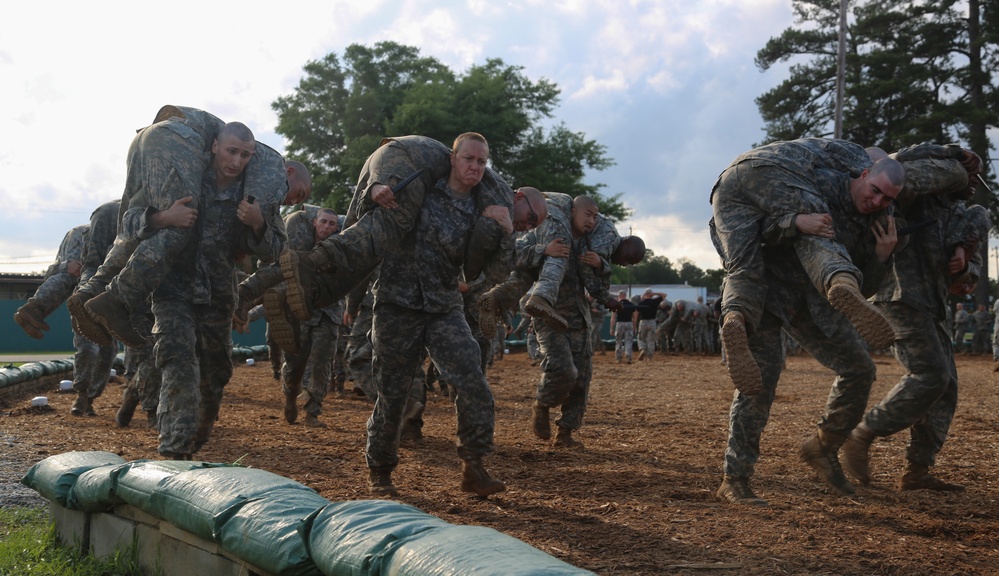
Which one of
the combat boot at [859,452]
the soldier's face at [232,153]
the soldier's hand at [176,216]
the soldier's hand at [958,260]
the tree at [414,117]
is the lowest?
the combat boot at [859,452]

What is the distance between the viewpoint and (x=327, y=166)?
44.2 metres

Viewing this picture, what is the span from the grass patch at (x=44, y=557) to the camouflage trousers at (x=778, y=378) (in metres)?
3.29

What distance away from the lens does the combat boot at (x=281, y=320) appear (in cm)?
539

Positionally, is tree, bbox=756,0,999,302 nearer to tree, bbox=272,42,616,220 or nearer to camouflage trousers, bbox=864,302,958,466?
tree, bbox=272,42,616,220

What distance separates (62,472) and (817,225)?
3908 millimetres

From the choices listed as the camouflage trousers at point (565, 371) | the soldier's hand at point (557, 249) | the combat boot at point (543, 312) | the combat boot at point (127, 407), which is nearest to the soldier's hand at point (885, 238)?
the combat boot at point (543, 312)

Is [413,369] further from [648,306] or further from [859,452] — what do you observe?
[648,306]

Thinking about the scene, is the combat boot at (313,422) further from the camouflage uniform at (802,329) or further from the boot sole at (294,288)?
the camouflage uniform at (802,329)

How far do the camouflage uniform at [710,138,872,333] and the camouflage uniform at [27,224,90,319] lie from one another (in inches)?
214

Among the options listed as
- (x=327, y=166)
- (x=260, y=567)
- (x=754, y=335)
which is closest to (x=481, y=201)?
(x=754, y=335)

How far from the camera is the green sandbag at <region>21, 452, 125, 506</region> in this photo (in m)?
4.18

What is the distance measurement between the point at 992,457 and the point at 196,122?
21.6 ft

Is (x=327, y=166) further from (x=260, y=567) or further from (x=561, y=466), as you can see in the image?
(x=260, y=567)

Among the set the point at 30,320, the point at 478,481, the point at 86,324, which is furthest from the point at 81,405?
the point at 478,481
